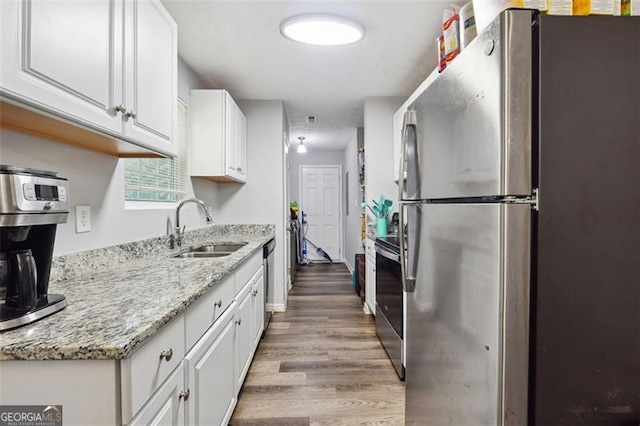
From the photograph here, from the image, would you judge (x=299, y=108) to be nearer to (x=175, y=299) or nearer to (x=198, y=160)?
A: (x=198, y=160)

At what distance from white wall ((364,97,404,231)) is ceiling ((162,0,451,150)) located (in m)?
0.14

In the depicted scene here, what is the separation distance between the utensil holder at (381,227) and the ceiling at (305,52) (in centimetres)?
133

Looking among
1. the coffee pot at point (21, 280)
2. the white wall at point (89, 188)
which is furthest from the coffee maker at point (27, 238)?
the white wall at point (89, 188)

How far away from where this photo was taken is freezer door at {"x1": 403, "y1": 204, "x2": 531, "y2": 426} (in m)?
0.83

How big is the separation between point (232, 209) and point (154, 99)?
2287mm

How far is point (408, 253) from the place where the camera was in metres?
1.49

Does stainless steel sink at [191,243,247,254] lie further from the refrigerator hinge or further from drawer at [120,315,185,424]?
the refrigerator hinge

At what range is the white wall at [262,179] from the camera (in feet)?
12.1

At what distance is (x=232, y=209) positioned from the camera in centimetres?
370

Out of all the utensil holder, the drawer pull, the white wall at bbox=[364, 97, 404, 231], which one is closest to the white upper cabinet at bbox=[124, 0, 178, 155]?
the drawer pull

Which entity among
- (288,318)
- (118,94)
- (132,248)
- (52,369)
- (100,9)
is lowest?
(288,318)

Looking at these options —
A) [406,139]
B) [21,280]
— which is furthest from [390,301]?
[21,280]

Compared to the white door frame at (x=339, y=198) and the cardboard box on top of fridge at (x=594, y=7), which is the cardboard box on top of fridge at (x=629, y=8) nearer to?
the cardboard box on top of fridge at (x=594, y=7)

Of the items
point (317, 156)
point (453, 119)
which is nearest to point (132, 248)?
point (453, 119)
